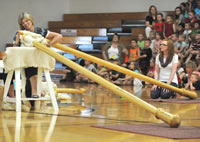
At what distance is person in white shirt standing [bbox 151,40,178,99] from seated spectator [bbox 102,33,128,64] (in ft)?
13.9

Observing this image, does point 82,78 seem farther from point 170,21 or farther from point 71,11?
point 71,11

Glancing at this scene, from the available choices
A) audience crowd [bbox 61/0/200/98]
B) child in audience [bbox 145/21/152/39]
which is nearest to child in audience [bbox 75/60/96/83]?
→ audience crowd [bbox 61/0/200/98]

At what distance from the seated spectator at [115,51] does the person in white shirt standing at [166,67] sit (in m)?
4.23

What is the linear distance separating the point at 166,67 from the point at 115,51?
4.38 m

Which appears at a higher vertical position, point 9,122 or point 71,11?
point 71,11

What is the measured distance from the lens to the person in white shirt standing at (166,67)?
5.57 m

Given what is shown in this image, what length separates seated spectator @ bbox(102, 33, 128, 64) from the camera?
10.0 m

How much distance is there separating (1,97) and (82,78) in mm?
5782

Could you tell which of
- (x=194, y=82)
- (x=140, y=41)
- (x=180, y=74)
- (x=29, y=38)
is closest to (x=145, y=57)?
(x=140, y=41)

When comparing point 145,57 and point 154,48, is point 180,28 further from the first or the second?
point 145,57

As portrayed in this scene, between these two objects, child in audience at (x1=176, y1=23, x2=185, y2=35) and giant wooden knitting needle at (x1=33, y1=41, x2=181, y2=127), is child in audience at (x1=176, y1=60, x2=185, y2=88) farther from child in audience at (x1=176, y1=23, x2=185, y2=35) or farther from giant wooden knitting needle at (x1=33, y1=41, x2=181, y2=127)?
giant wooden knitting needle at (x1=33, y1=41, x2=181, y2=127)

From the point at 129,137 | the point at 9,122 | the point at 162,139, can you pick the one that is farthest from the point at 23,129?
the point at 162,139

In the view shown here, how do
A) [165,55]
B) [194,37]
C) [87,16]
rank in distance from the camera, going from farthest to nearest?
1. [87,16]
2. [194,37]
3. [165,55]

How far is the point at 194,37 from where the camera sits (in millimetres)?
8891
